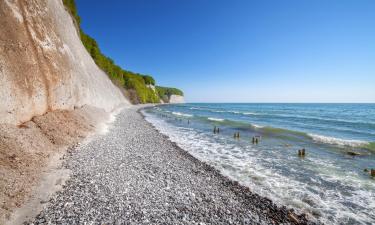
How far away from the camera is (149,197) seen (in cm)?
702

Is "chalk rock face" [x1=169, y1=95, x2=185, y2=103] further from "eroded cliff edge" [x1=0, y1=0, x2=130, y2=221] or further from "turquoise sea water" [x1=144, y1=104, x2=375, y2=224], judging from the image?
"eroded cliff edge" [x1=0, y1=0, x2=130, y2=221]

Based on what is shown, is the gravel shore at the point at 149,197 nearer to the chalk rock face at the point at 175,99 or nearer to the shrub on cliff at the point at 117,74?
the shrub on cliff at the point at 117,74

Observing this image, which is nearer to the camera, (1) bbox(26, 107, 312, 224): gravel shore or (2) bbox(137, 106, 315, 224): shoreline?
(1) bbox(26, 107, 312, 224): gravel shore

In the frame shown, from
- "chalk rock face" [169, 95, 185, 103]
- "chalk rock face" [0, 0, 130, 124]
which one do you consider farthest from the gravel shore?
"chalk rock face" [169, 95, 185, 103]

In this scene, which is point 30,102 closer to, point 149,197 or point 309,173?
point 149,197

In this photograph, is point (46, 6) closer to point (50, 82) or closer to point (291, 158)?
point (50, 82)

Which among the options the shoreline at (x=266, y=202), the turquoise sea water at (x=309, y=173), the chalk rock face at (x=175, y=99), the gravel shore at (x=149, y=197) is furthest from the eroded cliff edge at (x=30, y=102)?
the chalk rock face at (x=175, y=99)

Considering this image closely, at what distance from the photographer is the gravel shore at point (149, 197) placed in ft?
19.3

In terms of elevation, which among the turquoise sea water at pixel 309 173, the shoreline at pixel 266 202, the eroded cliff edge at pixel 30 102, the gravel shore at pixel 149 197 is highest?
the eroded cliff edge at pixel 30 102

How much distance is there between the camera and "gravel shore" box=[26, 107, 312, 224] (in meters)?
5.88

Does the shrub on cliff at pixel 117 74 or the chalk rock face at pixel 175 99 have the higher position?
the shrub on cliff at pixel 117 74

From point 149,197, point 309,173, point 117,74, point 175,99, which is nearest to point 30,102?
point 149,197

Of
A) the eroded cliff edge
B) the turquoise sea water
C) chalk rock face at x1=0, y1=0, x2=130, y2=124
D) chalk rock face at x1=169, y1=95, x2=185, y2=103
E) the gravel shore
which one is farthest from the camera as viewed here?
chalk rock face at x1=169, y1=95, x2=185, y2=103

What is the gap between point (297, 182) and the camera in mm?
10117
